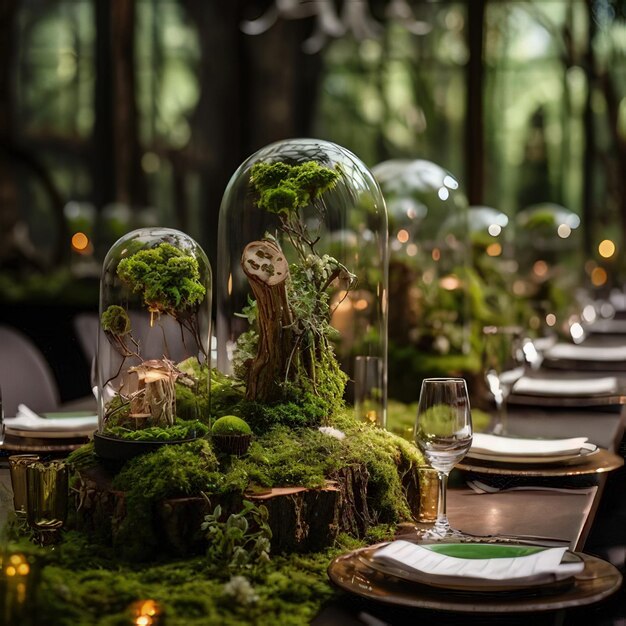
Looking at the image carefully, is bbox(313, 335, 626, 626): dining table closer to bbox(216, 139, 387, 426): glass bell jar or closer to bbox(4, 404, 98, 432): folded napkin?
bbox(216, 139, 387, 426): glass bell jar

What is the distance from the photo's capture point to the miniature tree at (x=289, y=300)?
1.90 meters

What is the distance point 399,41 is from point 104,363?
16.4 metres

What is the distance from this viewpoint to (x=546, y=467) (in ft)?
7.36

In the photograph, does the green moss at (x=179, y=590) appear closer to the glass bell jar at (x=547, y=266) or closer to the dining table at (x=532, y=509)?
the dining table at (x=532, y=509)

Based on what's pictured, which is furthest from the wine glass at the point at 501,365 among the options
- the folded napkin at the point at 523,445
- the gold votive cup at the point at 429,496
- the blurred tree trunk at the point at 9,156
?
the blurred tree trunk at the point at 9,156

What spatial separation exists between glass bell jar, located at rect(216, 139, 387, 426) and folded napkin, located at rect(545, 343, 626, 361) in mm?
2361

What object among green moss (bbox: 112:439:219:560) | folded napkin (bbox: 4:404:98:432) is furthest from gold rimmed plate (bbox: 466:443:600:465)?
folded napkin (bbox: 4:404:98:432)

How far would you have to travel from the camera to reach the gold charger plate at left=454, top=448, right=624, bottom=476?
7.17ft

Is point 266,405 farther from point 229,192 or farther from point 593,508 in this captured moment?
point 593,508

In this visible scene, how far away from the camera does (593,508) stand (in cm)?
202

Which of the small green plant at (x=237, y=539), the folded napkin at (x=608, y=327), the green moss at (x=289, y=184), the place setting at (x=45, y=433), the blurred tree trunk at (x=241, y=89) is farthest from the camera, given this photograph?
the blurred tree trunk at (x=241, y=89)

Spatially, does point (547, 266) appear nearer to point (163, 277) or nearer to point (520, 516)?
point (520, 516)

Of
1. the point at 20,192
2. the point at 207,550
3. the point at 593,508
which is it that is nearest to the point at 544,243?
the point at 593,508

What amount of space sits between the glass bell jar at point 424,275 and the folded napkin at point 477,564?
1.87 m
